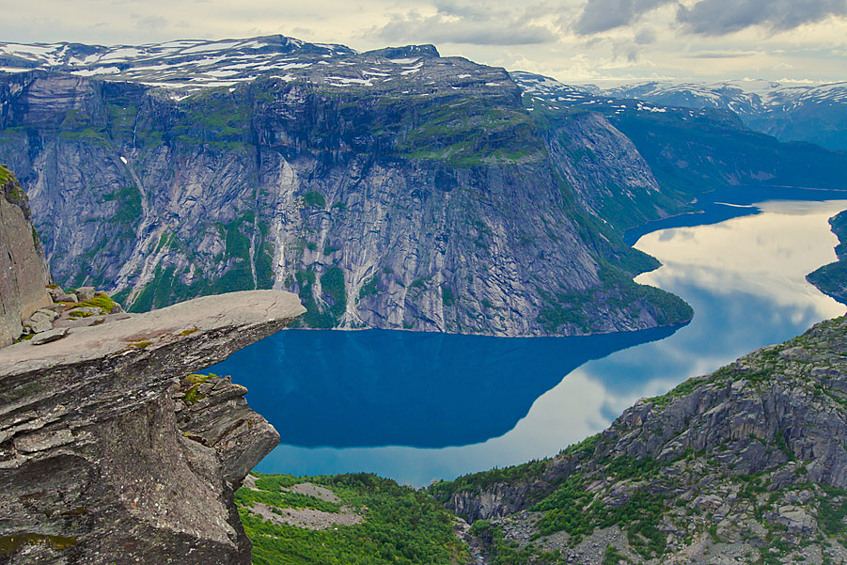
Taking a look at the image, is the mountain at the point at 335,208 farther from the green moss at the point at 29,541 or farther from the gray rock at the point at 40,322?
the green moss at the point at 29,541

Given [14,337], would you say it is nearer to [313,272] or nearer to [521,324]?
[521,324]

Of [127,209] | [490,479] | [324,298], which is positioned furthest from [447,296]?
[127,209]

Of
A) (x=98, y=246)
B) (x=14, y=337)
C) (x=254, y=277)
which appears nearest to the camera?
(x=14, y=337)

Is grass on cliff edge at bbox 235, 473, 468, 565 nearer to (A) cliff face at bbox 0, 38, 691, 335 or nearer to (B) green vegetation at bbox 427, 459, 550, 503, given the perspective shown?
(B) green vegetation at bbox 427, 459, 550, 503

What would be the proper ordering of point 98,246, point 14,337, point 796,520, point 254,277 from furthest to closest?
1. point 98,246
2. point 254,277
3. point 796,520
4. point 14,337

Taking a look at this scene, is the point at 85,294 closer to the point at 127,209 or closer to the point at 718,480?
the point at 718,480

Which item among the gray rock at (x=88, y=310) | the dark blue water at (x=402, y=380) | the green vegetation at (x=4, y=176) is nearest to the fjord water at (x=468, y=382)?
the dark blue water at (x=402, y=380)

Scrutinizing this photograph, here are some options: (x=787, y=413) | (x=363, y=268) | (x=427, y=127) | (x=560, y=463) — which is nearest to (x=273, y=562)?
(x=560, y=463)
